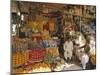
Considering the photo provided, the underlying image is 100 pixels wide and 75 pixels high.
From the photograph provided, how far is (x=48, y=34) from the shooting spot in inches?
86.2

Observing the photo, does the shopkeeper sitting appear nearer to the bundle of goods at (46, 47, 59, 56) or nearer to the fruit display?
the bundle of goods at (46, 47, 59, 56)

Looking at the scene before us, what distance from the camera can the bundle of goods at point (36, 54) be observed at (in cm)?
212

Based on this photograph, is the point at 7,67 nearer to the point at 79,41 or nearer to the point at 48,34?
the point at 48,34

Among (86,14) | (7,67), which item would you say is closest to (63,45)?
(86,14)

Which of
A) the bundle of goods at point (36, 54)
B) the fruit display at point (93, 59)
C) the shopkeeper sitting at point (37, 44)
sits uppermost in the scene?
the shopkeeper sitting at point (37, 44)

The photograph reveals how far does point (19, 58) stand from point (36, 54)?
172 mm

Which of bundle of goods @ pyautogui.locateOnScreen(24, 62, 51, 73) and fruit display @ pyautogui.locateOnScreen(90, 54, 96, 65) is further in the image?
fruit display @ pyautogui.locateOnScreen(90, 54, 96, 65)

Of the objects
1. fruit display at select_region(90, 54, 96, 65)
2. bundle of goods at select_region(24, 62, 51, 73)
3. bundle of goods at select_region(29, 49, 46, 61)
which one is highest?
bundle of goods at select_region(29, 49, 46, 61)

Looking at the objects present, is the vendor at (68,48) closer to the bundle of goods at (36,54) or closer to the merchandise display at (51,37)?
the merchandise display at (51,37)

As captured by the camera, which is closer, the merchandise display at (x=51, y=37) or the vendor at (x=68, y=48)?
the merchandise display at (x=51, y=37)

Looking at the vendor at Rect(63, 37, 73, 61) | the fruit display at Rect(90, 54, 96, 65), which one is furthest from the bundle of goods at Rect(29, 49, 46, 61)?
the fruit display at Rect(90, 54, 96, 65)

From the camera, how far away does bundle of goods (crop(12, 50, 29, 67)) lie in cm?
205

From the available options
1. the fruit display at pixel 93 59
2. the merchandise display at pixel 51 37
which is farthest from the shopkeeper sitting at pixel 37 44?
the fruit display at pixel 93 59

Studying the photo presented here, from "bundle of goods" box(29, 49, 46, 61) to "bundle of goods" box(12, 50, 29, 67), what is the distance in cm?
4
